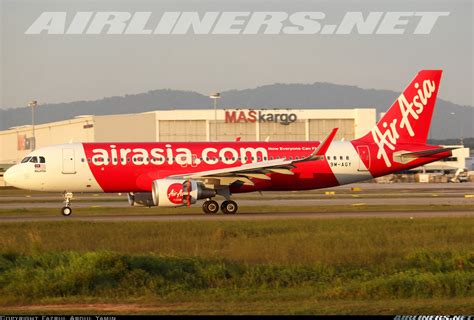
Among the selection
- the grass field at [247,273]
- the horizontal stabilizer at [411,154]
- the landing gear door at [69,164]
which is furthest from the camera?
the horizontal stabilizer at [411,154]

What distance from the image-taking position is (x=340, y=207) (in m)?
48.1

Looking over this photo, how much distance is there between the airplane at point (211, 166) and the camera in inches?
1741

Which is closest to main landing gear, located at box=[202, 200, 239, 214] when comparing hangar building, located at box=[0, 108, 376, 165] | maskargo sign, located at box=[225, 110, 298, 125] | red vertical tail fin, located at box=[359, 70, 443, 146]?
red vertical tail fin, located at box=[359, 70, 443, 146]

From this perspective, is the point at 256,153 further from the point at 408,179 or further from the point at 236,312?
the point at 408,179

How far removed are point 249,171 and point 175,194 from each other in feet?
13.6

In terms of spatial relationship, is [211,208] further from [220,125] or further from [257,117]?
[257,117]

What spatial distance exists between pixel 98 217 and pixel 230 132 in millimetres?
84832

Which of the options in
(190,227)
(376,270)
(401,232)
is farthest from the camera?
(190,227)

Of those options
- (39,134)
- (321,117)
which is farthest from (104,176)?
(39,134)

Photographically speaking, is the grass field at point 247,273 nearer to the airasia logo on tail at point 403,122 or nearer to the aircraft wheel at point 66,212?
the aircraft wheel at point 66,212

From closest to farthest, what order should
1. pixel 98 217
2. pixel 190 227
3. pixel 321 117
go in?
pixel 190 227
pixel 98 217
pixel 321 117

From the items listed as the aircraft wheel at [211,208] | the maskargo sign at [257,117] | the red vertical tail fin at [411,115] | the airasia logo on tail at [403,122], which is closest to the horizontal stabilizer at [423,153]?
the airasia logo on tail at [403,122]

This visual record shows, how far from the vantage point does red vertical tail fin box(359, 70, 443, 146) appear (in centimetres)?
4791

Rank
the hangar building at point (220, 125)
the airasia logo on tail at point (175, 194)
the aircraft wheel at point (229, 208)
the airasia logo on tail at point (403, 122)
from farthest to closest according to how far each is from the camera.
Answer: the hangar building at point (220, 125)
the airasia logo on tail at point (403, 122)
the aircraft wheel at point (229, 208)
the airasia logo on tail at point (175, 194)
